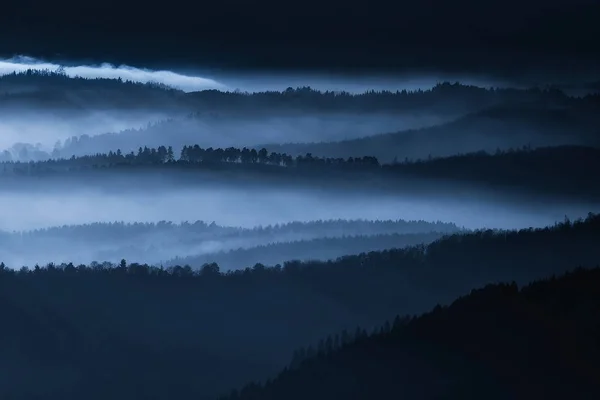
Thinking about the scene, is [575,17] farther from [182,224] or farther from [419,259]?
[182,224]

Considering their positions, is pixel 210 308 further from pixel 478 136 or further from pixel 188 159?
pixel 478 136

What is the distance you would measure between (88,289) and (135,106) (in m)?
1.19

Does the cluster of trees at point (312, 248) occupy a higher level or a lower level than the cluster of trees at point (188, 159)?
lower

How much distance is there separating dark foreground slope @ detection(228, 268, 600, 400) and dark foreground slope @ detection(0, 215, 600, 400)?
0.49 feet

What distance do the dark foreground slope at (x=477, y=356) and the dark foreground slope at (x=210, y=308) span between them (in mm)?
150

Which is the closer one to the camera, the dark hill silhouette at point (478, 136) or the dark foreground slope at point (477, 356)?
the dark foreground slope at point (477, 356)

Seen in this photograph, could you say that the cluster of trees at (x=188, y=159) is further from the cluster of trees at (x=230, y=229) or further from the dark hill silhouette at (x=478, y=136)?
the cluster of trees at (x=230, y=229)

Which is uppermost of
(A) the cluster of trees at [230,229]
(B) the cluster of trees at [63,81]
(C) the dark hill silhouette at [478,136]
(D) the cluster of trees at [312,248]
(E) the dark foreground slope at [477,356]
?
(B) the cluster of trees at [63,81]

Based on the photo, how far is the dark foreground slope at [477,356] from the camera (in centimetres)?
574

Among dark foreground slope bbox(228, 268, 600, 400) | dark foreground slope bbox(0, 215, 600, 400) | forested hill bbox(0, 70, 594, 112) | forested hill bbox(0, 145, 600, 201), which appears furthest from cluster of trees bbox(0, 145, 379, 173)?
dark foreground slope bbox(228, 268, 600, 400)

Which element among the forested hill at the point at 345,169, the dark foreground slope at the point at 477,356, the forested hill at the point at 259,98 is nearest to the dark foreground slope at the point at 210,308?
the dark foreground slope at the point at 477,356

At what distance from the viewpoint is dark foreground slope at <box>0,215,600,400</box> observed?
20.1 feet

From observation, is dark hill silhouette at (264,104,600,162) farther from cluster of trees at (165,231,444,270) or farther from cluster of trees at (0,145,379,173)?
cluster of trees at (165,231,444,270)

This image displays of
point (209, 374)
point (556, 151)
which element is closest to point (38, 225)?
point (209, 374)
